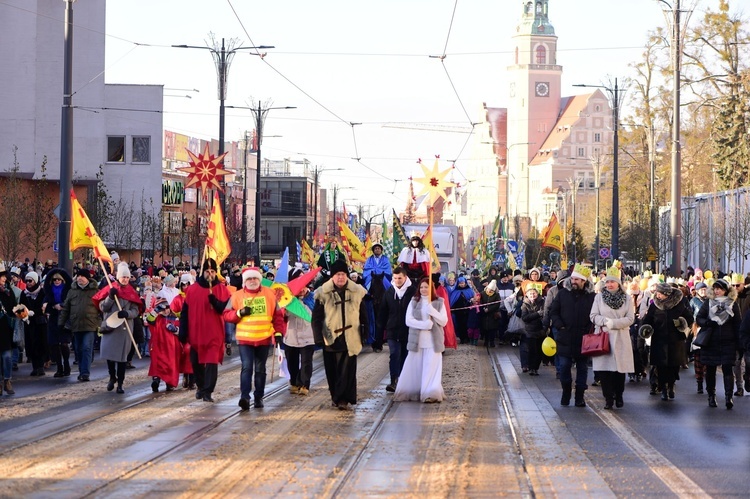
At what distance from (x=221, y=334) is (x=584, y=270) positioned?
4.59 metres

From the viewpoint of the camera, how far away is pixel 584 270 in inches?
638

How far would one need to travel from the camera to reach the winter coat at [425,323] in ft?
51.7

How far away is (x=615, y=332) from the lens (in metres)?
15.4

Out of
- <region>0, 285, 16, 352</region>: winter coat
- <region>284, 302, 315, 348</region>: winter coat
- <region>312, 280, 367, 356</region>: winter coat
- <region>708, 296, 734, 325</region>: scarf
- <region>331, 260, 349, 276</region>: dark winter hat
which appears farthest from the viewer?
<region>284, 302, 315, 348</region>: winter coat

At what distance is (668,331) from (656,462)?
5.97 metres

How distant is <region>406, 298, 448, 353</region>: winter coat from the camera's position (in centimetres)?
1577

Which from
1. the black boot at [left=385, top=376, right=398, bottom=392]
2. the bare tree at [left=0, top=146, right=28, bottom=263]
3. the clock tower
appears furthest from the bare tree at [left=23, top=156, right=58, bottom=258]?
the clock tower

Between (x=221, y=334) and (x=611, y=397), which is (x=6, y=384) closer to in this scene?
(x=221, y=334)

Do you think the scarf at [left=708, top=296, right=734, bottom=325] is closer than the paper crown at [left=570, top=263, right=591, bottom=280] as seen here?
No

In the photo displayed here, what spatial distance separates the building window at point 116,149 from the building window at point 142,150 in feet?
1.85

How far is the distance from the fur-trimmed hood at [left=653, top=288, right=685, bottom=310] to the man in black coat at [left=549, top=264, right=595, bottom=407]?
1.49 meters

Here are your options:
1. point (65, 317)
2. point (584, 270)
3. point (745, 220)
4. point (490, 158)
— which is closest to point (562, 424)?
point (584, 270)

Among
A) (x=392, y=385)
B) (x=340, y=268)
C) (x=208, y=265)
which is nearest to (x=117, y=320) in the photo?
(x=208, y=265)

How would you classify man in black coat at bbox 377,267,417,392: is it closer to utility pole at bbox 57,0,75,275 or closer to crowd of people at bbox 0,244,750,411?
crowd of people at bbox 0,244,750,411
